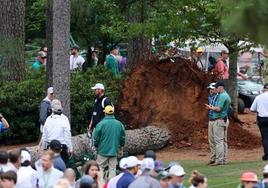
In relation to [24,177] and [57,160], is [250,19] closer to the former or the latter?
[24,177]

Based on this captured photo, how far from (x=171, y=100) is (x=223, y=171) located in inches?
227

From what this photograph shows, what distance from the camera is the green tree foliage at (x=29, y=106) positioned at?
83.8 ft

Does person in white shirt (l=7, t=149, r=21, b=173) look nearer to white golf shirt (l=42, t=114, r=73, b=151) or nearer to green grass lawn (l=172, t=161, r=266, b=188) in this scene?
white golf shirt (l=42, t=114, r=73, b=151)

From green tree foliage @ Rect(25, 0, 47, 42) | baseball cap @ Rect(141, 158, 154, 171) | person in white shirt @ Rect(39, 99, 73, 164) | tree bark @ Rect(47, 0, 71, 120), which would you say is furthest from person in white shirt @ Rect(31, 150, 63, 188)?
green tree foliage @ Rect(25, 0, 47, 42)

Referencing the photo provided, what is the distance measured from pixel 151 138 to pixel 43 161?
10.9 m

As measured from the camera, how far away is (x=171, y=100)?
26359 mm

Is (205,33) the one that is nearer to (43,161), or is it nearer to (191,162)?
(191,162)

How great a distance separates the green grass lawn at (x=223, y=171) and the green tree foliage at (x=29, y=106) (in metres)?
4.14

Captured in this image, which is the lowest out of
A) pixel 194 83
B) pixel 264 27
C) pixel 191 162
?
pixel 191 162

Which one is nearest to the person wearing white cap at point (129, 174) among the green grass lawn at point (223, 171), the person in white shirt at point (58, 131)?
the green grass lawn at point (223, 171)

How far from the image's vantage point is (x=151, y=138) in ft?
81.8

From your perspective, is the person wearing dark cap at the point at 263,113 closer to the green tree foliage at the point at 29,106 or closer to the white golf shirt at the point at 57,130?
the green tree foliage at the point at 29,106

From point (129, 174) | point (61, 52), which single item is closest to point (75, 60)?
point (61, 52)

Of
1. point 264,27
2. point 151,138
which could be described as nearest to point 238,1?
point 264,27
